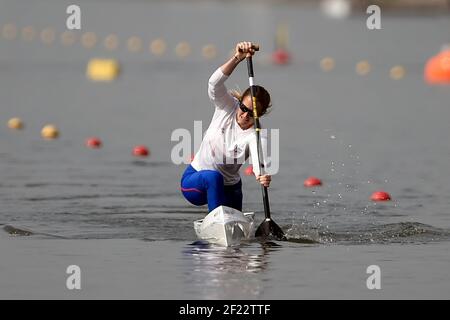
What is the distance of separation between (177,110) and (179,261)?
46.0 feet

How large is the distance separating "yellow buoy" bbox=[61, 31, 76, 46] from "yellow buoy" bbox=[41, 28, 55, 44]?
36cm

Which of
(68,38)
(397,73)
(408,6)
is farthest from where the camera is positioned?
(408,6)

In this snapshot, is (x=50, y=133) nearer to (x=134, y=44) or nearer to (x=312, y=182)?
(x=312, y=182)

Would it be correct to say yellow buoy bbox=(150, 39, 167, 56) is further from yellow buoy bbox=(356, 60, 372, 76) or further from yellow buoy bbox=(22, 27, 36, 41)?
yellow buoy bbox=(356, 60, 372, 76)

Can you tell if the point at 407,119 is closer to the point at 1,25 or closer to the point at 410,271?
the point at 410,271

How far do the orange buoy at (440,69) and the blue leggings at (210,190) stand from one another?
1883 cm

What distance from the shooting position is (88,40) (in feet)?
145

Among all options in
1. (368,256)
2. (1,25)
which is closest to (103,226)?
(368,256)

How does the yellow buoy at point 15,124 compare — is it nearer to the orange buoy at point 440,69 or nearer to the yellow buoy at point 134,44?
the orange buoy at point 440,69

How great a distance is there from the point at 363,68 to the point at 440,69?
156 inches

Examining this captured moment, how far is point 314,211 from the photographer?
15.5 metres

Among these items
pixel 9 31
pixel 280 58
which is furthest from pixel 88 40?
pixel 280 58
